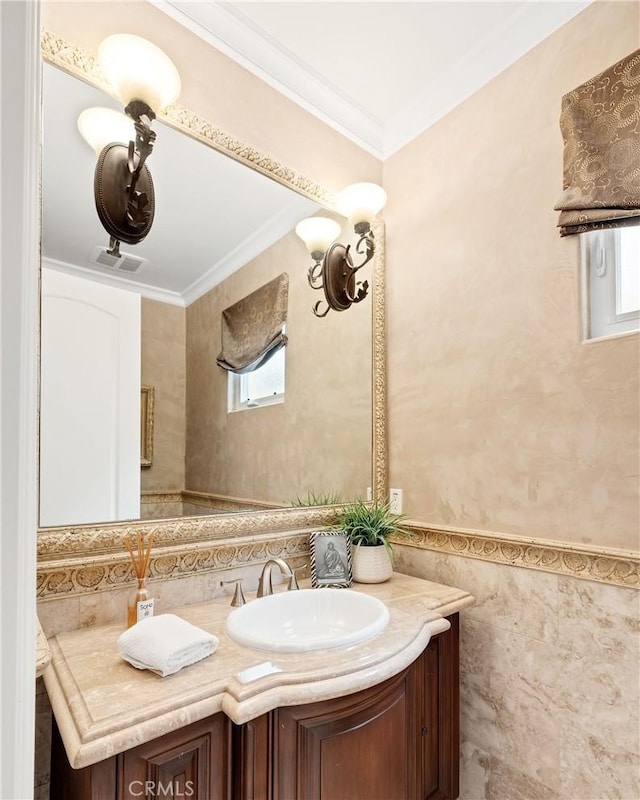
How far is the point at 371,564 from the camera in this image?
151 centimetres

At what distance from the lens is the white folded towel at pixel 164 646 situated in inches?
34.9

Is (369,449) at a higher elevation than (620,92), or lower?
lower

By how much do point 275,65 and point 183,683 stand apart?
5.88 ft

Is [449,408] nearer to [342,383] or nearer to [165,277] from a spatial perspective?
[342,383]

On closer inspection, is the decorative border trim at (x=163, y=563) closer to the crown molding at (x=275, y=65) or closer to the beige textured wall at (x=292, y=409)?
the beige textured wall at (x=292, y=409)

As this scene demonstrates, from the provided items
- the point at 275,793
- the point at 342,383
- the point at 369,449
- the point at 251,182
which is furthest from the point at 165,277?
the point at 275,793

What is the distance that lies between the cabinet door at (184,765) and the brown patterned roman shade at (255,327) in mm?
972

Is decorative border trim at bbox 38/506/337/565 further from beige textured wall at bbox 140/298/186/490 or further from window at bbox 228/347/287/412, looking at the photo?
window at bbox 228/347/287/412

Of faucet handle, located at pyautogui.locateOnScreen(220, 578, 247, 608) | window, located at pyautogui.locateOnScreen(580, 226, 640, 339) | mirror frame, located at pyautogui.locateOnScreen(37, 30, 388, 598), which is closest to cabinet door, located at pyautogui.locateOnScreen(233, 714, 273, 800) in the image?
faucet handle, located at pyautogui.locateOnScreen(220, 578, 247, 608)

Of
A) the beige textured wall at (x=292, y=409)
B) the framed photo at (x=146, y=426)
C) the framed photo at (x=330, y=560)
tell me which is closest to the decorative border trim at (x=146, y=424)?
the framed photo at (x=146, y=426)

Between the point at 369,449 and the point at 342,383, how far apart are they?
0.28 meters

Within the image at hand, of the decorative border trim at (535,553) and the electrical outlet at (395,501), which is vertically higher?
the electrical outlet at (395,501)

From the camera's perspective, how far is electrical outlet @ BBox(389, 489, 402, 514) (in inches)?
A: 68.7

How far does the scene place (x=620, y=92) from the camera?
1180 millimetres
